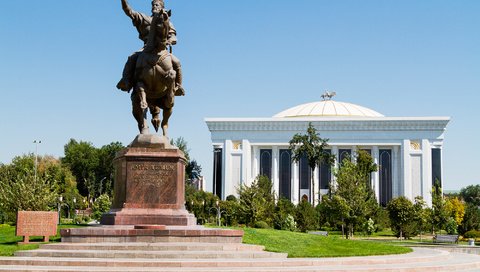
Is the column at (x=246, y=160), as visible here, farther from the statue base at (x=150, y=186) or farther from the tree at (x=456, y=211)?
the statue base at (x=150, y=186)

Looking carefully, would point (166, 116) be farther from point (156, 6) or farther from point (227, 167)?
point (227, 167)

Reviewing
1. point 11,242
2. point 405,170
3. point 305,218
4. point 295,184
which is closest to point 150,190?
point 11,242

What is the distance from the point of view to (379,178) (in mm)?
81000

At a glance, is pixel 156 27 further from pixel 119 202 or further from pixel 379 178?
pixel 379 178

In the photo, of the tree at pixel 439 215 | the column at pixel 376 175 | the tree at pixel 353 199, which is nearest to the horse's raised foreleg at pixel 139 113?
the tree at pixel 353 199

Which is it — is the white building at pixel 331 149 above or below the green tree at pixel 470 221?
above

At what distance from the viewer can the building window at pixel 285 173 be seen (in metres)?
81.1

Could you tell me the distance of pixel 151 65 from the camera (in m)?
16.1

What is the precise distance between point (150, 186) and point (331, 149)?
6627 centimetres

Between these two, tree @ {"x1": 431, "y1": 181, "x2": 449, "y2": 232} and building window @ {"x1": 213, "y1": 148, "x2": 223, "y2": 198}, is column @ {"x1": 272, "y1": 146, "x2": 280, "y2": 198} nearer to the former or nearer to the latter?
building window @ {"x1": 213, "y1": 148, "x2": 223, "y2": 198}

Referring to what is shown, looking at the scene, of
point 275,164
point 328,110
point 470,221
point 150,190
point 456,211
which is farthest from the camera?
point 328,110

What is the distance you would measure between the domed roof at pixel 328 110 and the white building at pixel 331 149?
364mm

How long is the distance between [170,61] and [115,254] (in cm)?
575

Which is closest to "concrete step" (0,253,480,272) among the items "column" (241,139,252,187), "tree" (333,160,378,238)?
"tree" (333,160,378,238)
